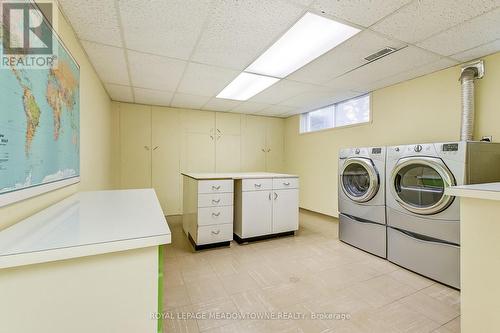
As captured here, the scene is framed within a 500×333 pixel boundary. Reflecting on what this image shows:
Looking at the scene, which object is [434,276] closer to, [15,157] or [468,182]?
[468,182]

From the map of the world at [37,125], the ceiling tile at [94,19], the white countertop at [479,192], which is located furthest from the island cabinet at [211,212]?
the white countertop at [479,192]

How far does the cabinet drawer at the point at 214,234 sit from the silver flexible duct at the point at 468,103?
268cm

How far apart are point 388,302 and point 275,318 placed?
35.0 inches

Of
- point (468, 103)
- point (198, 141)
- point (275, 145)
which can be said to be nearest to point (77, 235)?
point (468, 103)

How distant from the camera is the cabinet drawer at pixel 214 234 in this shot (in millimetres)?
2594

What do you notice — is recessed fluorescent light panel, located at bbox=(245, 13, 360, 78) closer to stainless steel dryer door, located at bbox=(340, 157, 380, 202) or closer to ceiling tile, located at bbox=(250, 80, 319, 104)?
ceiling tile, located at bbox=(250, 80, 319, 104)

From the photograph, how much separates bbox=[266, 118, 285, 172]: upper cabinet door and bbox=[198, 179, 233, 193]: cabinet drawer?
2516 millimetres

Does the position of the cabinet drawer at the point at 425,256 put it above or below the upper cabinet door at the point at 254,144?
below

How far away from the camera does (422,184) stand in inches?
84.4

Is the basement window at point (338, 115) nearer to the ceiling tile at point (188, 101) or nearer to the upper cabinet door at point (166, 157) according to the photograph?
the ceiling tile at point (188, 101)

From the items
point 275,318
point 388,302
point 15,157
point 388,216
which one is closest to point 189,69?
point 15,157

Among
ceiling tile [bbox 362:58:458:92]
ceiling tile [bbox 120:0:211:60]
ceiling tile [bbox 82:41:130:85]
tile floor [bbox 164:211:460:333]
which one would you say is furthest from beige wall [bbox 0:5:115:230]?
ceiling tile [bbox 362:58:458:92]

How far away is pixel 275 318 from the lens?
58.6 inches

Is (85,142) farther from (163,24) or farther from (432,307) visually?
(432,307)
